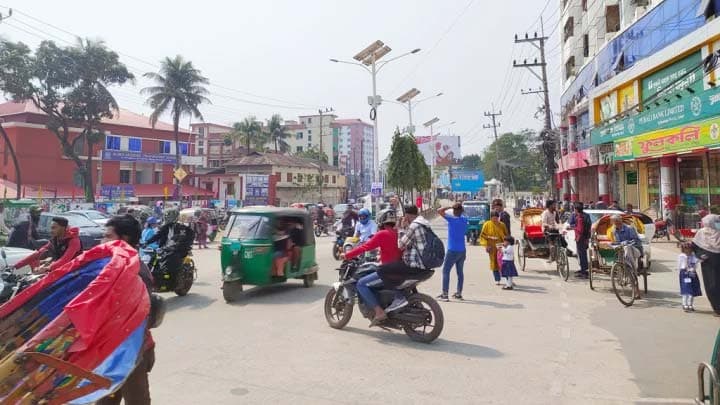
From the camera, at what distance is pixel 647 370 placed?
526 centimetres

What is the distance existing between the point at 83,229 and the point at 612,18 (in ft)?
100

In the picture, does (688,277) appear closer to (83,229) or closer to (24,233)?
(24,233)

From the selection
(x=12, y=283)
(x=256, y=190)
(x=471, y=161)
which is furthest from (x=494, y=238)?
(x=471, y=161)

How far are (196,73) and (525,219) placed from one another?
132 ft

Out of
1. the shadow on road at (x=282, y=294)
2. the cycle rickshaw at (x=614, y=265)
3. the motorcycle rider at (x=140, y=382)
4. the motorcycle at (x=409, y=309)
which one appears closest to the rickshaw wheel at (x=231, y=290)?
the shadow on road at (x=282, y=294)

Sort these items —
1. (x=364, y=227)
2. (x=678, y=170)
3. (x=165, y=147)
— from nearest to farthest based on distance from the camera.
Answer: (x=364, y=227)
(x=678, y=170)
(x=165, y=147)

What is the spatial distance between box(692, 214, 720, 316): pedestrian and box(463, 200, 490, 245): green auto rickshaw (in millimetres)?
12969

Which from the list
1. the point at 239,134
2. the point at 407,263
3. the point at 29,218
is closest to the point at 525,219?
the point at 407,263

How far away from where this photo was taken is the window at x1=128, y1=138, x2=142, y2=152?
45.4 metres

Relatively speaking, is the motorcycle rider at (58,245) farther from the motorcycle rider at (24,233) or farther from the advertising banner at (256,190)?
the advertising banner at (256,190)

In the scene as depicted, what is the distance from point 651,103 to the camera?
822 inches

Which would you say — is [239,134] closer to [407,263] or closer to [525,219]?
[525,219]

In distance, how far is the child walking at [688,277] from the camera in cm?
787

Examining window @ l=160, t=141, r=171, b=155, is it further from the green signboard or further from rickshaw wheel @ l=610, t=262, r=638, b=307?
rickshaw wheel @ l=610, t=262, r=638, b=307
